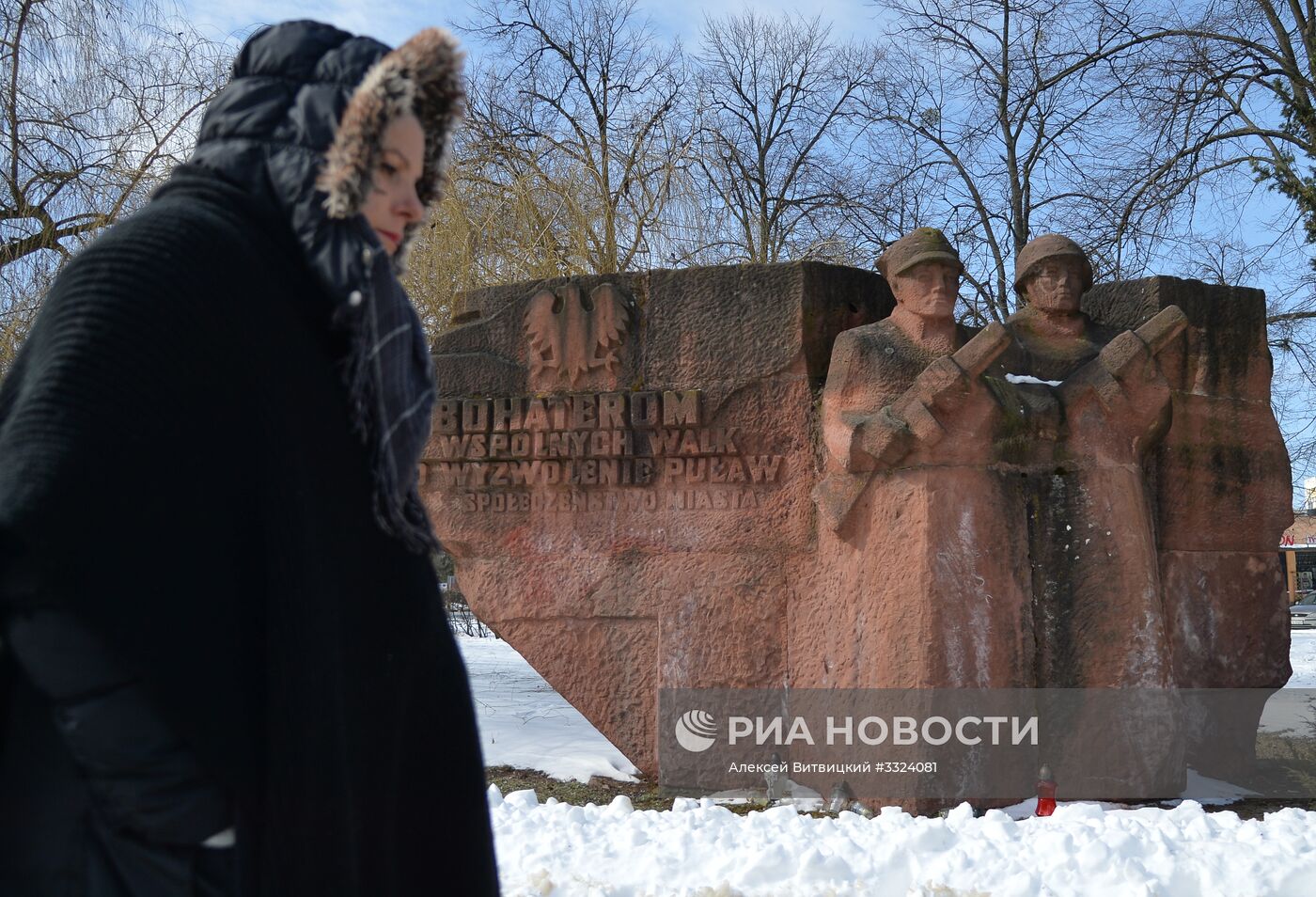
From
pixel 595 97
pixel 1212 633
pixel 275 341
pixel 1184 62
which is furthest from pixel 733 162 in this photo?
pixel 275 341

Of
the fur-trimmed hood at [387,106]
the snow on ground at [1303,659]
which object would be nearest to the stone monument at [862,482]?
the snow on ground at [1303,659]

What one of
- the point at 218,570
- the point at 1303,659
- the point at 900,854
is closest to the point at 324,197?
the point at 218,570

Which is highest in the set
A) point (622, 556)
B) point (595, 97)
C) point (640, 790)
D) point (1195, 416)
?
point (595, 97)

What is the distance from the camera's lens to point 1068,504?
4949mm

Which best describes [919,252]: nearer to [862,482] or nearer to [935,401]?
[935,401]

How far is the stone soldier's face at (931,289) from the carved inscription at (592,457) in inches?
35.1

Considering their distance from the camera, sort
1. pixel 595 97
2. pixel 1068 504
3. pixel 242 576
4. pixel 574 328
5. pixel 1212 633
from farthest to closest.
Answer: pixel 595 97 → pixel 574 328 → pixel 1212 633 → pixel 1068 504 → pixel 242 576

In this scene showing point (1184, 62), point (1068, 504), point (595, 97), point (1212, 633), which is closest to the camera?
point (1068, 504)

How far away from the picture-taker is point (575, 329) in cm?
574

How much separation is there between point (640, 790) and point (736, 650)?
0.82 meters

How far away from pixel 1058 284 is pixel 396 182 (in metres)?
4.33

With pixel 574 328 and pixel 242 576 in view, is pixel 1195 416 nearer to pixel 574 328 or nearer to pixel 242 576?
pixel 574 328

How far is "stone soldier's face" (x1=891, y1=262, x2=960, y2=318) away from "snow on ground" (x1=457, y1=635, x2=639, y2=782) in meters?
2.34

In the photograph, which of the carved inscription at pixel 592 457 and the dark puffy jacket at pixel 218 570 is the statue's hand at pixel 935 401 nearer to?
the carved inscription at pixel 592 457
